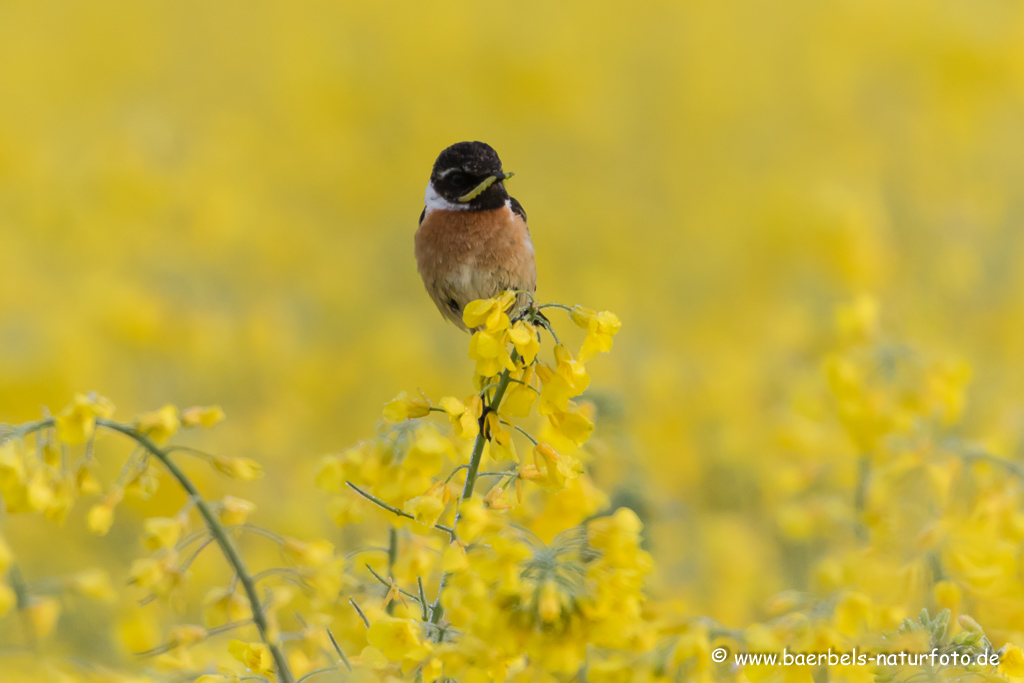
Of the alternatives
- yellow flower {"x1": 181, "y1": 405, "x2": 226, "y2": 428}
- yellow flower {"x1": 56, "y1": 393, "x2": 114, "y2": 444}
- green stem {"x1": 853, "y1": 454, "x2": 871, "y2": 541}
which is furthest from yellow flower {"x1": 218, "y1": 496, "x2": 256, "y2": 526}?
green stem {"x1": 853, "y1": 454, "x2": 871, "y2": 541}

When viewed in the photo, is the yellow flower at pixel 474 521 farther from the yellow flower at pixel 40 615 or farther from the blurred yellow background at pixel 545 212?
the blurred yellow background at pixel 545 212

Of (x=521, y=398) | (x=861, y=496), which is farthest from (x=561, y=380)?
(x=861, y=496)

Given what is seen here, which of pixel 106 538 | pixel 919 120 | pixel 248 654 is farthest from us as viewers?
pixel 919 120

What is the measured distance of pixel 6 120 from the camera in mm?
6578

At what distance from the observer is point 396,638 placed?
47.4 inches

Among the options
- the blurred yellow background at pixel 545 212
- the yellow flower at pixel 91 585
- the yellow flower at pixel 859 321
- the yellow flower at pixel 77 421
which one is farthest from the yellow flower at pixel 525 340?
the yellow flower at pixel 859 321

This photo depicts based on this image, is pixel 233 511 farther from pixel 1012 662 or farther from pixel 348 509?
pixel 1012 662

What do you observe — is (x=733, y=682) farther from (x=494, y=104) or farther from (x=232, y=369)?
(x=494, y=104)

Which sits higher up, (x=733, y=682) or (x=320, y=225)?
(x=320, y=225)

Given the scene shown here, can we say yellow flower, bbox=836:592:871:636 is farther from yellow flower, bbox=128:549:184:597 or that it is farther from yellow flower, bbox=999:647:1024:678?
yellow flower, bbox=128:549:184:597

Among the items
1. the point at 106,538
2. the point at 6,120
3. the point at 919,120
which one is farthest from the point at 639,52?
the point at 106,538

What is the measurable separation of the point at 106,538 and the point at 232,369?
1535 mm

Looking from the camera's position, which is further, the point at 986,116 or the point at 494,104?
the point at 494,104

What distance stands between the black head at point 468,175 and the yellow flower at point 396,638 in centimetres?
95
